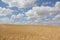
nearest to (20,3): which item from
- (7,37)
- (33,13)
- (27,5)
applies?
(27,5)

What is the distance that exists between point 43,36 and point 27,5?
78 centimetres

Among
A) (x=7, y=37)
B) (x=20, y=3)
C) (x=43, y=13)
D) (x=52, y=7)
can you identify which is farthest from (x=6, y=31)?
(x=52, y=7)

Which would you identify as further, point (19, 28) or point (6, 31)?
point (19, 28)

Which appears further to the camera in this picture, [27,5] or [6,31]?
[27,5]

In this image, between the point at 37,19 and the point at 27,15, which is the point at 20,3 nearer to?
the point at 27,15

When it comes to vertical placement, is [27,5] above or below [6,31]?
above

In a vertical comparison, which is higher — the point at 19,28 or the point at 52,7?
the point at 52,7

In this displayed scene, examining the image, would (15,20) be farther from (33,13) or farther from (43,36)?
(43,36)

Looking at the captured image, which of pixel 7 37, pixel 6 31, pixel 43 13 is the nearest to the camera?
pixel 7 37

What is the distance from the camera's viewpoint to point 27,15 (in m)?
2.73

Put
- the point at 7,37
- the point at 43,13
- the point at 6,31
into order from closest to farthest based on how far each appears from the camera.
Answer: the point at 7,37 → the point at 6,31 → the point at 43,13

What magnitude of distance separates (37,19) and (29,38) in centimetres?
54

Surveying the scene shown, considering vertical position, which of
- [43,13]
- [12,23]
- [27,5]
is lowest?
[12,23]

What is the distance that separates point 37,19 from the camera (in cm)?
272
